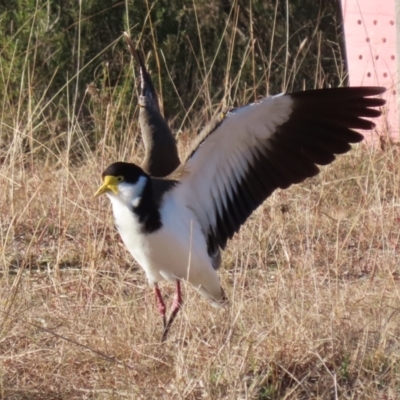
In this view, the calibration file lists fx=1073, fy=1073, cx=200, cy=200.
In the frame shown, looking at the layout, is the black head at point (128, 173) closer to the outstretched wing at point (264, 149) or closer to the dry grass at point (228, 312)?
the outstretched wing at point (264, 149)

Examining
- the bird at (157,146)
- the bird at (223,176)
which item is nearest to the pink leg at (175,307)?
the bird at (223,176)

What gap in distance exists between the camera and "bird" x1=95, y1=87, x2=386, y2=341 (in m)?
3.63

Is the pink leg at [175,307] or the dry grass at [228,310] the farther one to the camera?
the pink leg at [175,307]

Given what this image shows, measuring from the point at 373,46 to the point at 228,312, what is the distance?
9.86ft

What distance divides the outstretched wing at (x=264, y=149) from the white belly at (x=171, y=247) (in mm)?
115

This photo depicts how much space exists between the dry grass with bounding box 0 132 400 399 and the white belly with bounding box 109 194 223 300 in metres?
0.12

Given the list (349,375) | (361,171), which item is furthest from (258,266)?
(361,171)

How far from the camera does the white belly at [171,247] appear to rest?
374cm

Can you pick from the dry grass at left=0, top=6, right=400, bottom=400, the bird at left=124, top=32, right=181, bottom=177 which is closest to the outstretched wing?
the dry grass at left=0, top=6, right=400, bottom=400

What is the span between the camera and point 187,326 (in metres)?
3.32

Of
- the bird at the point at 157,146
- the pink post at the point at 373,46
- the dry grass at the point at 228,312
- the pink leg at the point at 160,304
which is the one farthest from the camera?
the pink post at the point at 373,46

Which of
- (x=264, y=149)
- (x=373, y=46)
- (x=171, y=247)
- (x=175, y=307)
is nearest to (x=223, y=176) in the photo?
(x=264, y=149)

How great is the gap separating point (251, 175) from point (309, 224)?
0.70 metres

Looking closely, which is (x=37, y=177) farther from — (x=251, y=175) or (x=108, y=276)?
(x=251, y=175)
